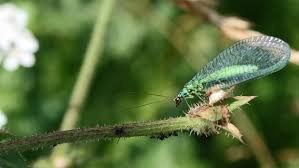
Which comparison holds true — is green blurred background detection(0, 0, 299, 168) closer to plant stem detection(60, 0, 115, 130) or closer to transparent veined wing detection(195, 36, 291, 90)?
plant stem detection(60, 0, 115, 130)

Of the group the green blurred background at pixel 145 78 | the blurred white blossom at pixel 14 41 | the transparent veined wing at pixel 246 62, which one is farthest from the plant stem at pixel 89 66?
the transparent veined wing at pixel 246 62

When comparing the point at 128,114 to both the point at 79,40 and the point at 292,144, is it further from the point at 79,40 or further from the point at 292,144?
the point at 292,144

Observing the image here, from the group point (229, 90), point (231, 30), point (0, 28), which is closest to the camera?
point (229, 90)

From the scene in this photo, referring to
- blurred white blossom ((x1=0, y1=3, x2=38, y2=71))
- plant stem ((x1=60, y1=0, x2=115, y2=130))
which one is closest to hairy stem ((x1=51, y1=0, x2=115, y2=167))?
plant stem ((x1=60, y1=0, x2=115, y2=130))

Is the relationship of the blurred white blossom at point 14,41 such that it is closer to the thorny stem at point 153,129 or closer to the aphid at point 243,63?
the aphid at point 243,63

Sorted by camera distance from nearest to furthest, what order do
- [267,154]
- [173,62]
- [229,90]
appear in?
[229,90]
[267,154]
[173,62]

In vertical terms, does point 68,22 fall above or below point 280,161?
above

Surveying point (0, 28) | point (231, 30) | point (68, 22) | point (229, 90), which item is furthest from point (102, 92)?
point (229, 90)

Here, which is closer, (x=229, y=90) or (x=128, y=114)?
(x=229, y=90)
